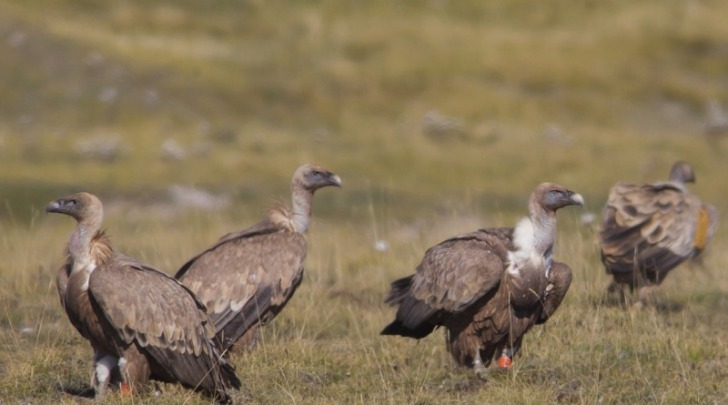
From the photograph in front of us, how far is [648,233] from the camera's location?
36.2 feet

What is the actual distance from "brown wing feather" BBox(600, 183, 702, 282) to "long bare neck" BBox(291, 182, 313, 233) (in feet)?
8.23

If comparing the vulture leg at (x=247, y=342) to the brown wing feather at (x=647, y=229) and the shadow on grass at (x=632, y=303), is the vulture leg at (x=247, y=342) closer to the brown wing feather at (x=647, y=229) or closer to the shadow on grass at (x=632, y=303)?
the shadow on grass at (x=632, y=303)

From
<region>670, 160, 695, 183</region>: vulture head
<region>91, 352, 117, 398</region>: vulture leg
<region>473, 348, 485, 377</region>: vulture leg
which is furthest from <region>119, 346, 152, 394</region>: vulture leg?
<region>670, 160, 695, 183</region>: vulture head

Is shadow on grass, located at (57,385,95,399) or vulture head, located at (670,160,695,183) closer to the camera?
shadow on grass, located at (57,385,95,399)

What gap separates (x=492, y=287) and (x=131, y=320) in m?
2.26

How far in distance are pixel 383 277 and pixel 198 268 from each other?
2929 mm

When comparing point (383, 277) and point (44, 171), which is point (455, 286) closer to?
point (383, 277)

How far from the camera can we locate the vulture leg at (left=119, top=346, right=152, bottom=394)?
768 cm

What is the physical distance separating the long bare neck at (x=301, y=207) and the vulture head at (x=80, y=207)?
215cm

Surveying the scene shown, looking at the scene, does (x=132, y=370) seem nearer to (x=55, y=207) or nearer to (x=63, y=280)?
(x=63, y=280)

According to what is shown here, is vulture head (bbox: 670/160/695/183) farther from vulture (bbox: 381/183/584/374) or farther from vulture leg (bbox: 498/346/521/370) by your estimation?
vulture leg (bbox: 498/346/521/370)

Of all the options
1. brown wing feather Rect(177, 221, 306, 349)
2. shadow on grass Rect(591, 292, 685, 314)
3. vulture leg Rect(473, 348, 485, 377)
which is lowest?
shadow on grass Rect(591, 292, 685, 314)

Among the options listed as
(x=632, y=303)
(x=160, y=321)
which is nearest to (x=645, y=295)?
(x=632, y=303)

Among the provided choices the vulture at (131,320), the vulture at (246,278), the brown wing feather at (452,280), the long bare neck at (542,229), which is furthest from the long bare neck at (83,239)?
the long bare neck at (542,229)
